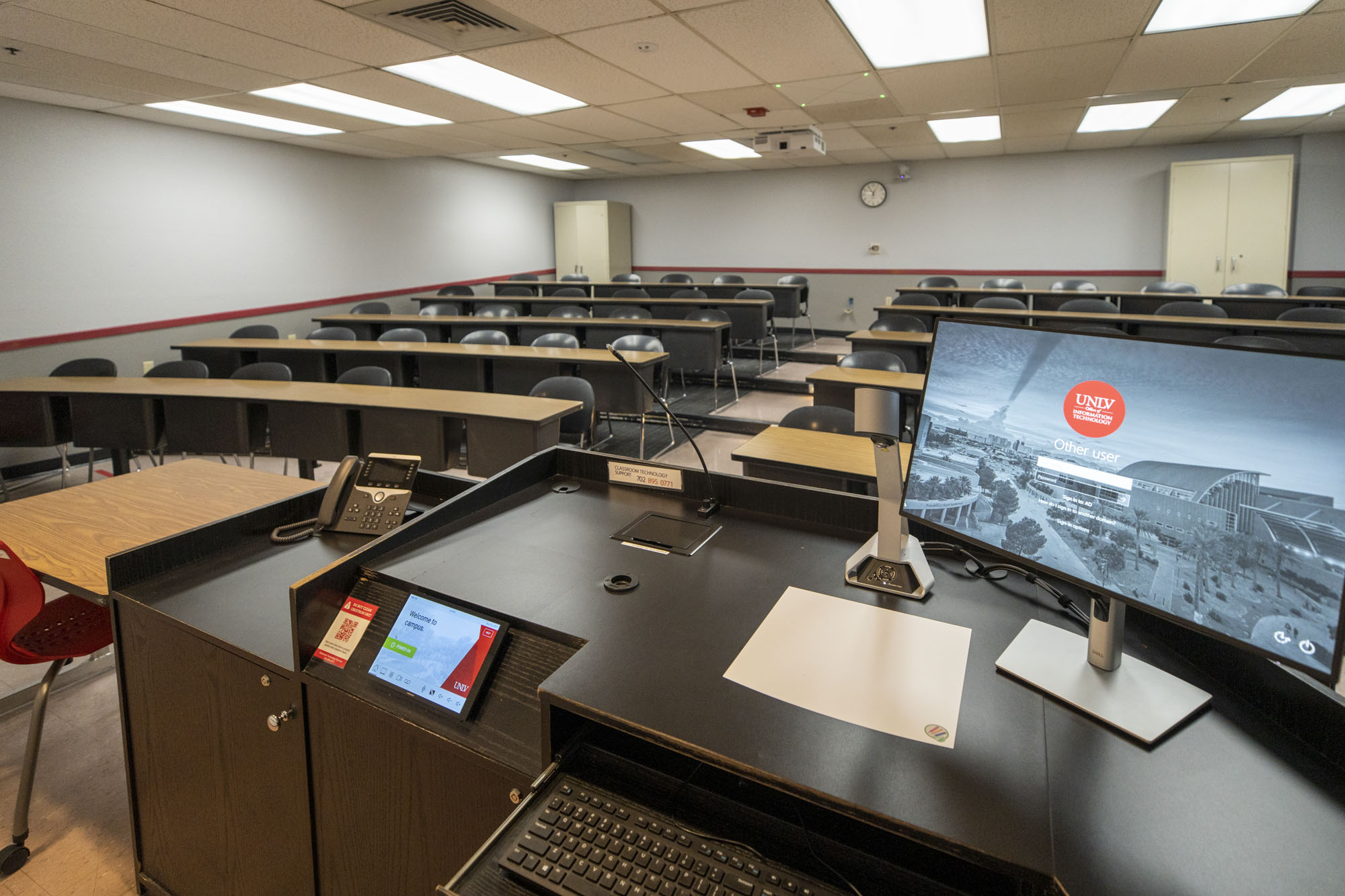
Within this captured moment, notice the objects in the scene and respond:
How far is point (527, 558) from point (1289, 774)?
43.5 inches

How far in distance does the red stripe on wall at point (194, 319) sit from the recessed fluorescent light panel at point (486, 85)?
10.6 feet

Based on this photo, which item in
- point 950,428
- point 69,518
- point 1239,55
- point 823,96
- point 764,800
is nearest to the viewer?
point 764,800

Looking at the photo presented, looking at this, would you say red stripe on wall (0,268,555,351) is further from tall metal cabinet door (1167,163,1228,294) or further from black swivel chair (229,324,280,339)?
tall metal cabinet door (1167,163,1228,294)

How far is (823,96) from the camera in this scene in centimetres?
542

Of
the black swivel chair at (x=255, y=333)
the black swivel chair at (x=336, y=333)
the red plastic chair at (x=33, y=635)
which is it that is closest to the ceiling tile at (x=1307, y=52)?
the red plastic chair at (x=33, y=635)

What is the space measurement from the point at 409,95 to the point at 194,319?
10.00 ft

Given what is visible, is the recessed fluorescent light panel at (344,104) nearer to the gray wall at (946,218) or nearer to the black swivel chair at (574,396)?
the black swivel chair at (574,396)

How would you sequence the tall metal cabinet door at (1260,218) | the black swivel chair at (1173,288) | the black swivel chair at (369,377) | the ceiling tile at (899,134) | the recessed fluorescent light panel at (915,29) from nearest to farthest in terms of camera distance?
the recessed fluorescent light panel at (915,29), the black swivel chair at (369,377), the ceiling tile at (899,134), the black swivel chair at (1173,288), the tall metal cabinet door at (1260,218)

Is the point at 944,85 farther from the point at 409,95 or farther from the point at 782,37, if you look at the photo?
the point at 409,95

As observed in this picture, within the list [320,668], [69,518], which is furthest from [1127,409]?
[69,518]

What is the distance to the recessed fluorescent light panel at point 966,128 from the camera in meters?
6.48

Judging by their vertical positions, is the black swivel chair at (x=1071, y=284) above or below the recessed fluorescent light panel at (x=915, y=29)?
below

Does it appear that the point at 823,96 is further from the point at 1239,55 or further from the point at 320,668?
the point at 320,668

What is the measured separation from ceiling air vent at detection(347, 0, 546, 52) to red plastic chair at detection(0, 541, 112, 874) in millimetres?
2770
